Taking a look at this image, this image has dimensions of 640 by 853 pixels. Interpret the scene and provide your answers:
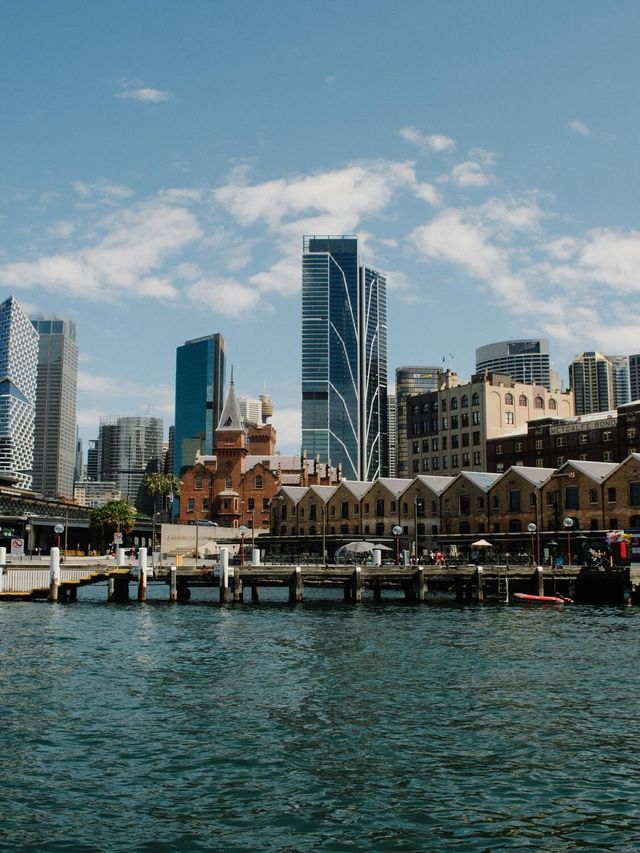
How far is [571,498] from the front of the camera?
109m

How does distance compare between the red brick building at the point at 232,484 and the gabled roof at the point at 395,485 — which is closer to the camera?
the gabled roof at the point at 395,485

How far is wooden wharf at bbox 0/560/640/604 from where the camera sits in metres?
77.9

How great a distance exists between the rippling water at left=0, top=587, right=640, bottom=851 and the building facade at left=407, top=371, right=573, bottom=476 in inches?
4659

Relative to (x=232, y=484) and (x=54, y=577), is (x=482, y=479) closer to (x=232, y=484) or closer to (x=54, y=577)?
(x=54, y=577)

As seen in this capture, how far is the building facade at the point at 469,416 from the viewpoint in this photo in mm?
167500

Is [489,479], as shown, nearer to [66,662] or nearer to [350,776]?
[66,662]

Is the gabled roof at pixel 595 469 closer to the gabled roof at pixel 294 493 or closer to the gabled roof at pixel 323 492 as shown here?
the gabled roof at pixel 323 492

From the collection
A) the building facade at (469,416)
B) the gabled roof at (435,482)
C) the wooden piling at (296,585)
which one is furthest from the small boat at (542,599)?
the building facade at (469,416)

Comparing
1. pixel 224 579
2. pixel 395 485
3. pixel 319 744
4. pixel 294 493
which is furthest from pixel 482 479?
pixel 319 744

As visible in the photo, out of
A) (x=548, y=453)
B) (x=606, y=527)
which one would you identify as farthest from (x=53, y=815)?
(x=548, y=453)

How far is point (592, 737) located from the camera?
27.0 meters

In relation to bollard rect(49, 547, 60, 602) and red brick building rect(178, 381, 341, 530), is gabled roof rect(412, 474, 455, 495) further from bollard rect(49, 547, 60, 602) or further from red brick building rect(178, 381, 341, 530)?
bollard rect(49, 547, 60, 602)

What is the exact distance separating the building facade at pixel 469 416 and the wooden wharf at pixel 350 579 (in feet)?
266

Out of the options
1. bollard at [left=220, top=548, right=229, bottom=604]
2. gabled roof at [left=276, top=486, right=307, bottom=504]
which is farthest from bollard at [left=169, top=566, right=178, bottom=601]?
gabled roof at [left=276, top=486, right=307, bottom=504]
